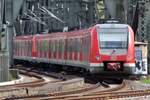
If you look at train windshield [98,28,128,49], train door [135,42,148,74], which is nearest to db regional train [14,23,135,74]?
train windshield [98,28,128,49]

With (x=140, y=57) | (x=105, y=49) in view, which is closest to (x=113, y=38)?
(x=105, y=49)

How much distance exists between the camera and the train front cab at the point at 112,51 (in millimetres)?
29188

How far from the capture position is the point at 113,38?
29672 millimetres

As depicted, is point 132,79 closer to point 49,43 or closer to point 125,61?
point 125,61

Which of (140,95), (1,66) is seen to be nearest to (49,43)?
(1,66)

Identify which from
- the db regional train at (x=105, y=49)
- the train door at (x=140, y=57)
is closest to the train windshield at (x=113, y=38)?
the db regional train at (x=105, y=49)

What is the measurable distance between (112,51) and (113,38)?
73 centimetres

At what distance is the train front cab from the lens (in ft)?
95.8

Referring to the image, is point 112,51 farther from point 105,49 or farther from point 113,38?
point 113,38

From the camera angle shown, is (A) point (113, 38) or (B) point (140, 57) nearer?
(A) point (113, 38)

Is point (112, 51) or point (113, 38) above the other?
point (113, 38)

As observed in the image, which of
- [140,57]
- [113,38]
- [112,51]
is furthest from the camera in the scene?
[140,57]

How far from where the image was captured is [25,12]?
71250 millimetres

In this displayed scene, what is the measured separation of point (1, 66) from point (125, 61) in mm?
6944
